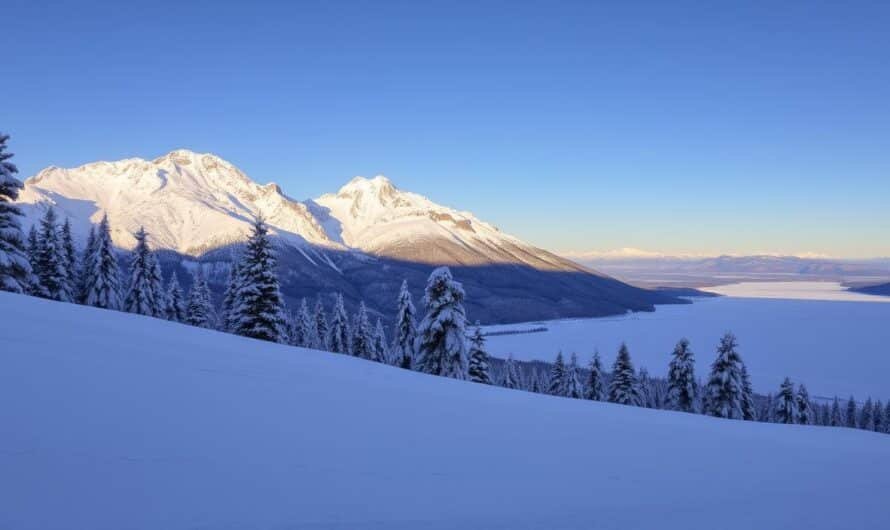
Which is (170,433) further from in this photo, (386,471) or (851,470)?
(851,470)

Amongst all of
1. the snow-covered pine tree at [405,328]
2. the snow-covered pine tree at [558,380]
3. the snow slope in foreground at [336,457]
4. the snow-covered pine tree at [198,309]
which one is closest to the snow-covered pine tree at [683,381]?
the snow-covered pine tree at [558,380]

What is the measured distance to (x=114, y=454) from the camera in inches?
192

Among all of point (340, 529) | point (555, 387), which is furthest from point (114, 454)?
point (555, 387)

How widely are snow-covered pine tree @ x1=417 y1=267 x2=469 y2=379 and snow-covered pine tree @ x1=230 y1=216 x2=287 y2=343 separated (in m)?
7.74

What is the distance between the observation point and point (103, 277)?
34.1 metres

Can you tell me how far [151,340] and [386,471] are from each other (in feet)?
24.6

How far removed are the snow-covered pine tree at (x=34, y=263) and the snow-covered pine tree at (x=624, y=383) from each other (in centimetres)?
3378

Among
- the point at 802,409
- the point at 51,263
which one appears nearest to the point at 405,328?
the point at 51,263

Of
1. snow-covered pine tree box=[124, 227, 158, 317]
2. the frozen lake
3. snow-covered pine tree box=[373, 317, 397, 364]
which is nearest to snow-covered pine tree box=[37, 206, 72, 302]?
snow-covered pine tree box=[124, 227, 158, 317]

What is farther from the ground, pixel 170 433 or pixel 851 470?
pixel 170 433

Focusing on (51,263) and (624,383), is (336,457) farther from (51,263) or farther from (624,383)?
(51,263)

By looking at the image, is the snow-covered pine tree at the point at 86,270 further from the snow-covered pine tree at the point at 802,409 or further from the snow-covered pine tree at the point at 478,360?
the snow-covered pine tree at the point at 802,409

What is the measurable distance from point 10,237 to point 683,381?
38342 millimetres

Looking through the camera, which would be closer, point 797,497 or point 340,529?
point 340,529
